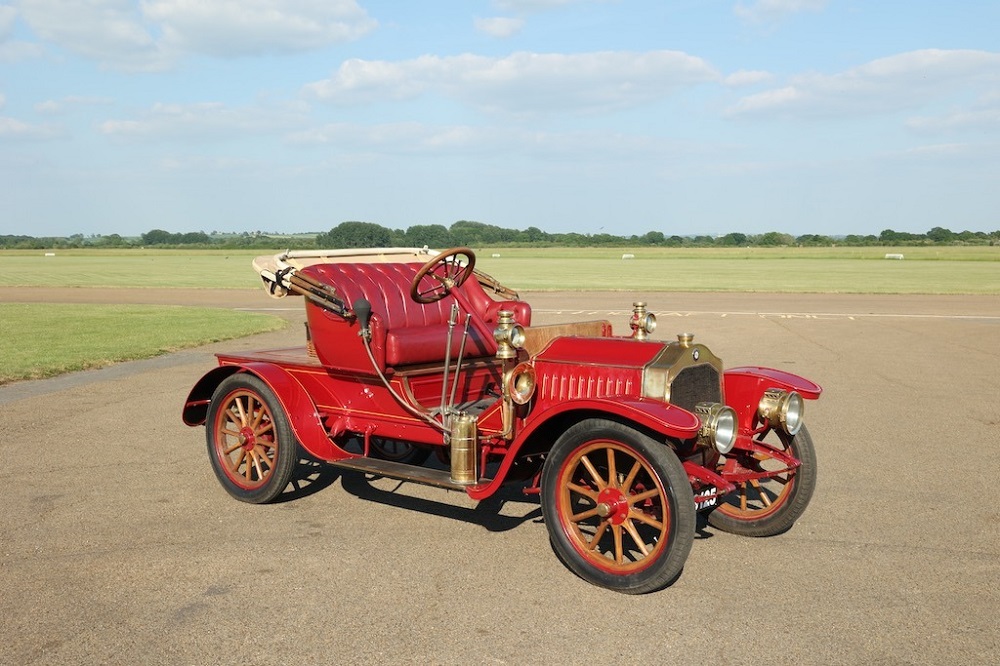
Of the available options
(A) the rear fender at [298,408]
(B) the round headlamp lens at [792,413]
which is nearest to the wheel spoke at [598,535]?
(B) the round headlamp lens at [792,413]

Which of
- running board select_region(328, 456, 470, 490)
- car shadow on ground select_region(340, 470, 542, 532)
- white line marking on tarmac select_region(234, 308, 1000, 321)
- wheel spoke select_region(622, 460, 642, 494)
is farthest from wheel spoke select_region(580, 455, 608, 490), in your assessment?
white line marking on tarmac select_region(234, 308, 1000, 321)

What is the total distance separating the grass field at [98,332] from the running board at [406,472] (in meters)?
7.75

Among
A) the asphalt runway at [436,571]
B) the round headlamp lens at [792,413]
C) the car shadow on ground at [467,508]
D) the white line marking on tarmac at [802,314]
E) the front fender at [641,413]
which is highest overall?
the front fender at [641,413]

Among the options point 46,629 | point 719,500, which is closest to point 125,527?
point 46,629

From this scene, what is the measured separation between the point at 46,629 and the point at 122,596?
424 millimetres

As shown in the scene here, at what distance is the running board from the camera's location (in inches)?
193

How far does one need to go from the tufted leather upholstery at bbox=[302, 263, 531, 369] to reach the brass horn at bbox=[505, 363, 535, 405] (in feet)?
2.34

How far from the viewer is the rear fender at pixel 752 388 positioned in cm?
524

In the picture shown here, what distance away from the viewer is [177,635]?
12.7 ft

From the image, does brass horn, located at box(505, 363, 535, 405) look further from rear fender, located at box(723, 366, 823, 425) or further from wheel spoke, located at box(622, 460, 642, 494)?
rear fender, located at box(723, 366, 823, 425)

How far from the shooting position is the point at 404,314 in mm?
6414

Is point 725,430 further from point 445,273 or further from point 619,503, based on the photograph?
point 445,273

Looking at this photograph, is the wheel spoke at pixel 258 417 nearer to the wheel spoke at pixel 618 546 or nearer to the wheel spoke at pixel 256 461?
the wheel spoke at pixel 256 461

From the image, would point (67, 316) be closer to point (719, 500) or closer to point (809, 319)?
point (809, 319)
